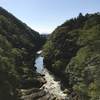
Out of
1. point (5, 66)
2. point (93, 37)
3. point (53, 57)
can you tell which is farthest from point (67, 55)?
point (5, 66)

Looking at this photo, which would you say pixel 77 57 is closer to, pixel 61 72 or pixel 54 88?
pixel 54 88

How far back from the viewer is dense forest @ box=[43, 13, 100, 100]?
3141 inches

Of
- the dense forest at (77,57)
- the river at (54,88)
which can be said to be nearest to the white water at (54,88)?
the river at (54,88)

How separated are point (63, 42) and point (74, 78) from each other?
164 feet

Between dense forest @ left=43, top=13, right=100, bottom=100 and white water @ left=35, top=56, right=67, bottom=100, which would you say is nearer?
dense forest @ left=43, top=13, right=100, bottom=100

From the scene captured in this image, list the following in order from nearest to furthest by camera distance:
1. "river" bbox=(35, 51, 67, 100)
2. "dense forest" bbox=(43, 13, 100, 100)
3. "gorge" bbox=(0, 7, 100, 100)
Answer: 1. "gorge" bbox=(0, 7, 100, 100)
2. "dense forest" bbox=(43, 13, 100, 100)
3. "river" bbox=(35, 51, 67, 100)

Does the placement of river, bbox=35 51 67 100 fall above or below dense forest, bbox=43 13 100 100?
below

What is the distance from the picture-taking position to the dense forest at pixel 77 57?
7979 cm

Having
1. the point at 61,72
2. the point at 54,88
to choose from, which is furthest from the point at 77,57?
the point at 61,72

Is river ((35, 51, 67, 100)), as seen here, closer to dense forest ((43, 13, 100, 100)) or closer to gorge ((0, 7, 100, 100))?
gorge ((0, 7, 100, 100))

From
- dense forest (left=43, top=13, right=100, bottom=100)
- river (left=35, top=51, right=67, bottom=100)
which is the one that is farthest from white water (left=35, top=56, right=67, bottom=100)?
dense forest (left=43, top=13, right=100, bottom=100)

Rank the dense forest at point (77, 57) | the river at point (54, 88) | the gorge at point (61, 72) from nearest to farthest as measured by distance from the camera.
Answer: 1. the gorge at point (61, 72)
2. the dense forest at point (77, 57)
3. the river at point (54, 88)

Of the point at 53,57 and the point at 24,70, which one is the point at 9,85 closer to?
the point at 24,70

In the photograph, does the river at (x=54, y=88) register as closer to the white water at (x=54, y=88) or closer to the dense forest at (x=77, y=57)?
the white water at (x=54, y=88)
